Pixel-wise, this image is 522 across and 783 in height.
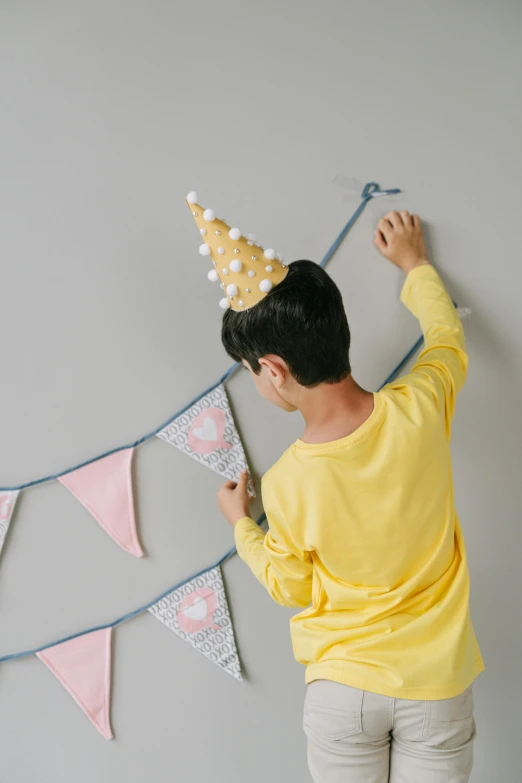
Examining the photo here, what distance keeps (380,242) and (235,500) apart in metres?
0.52

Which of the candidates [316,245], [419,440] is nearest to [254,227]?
[316,245]

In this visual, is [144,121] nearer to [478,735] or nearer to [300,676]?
[300,676]

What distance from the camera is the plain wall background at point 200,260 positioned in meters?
1.13

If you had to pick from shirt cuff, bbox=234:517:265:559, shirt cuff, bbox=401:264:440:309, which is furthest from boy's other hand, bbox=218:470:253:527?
shirt cuff, bbox=401:264:440:309

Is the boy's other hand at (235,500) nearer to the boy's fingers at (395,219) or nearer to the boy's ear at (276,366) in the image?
the boy's ear at (276,366)

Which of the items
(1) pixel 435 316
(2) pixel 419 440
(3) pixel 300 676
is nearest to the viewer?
(2) pixel 419 440

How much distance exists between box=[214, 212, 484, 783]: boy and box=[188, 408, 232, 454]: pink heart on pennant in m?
0.23

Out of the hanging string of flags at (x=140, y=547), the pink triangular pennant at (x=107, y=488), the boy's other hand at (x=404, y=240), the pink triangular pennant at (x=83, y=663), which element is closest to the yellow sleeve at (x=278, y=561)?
the hanging string of flags at (x=140, y=547)

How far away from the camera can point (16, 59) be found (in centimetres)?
115

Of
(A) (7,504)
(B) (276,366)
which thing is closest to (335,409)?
(B) (276,366)

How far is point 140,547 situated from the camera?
1.25m

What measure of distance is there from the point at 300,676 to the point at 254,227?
85 centimetres

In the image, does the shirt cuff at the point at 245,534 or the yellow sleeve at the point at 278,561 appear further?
the shirt cuff at the point at 245,534

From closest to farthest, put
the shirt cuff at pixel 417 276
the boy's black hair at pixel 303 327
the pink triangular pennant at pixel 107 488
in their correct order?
the boy's black hair at pixel 303 327, the shirt cuff at pixel 417 276, the pink triangular pennant at pixel 107 488
